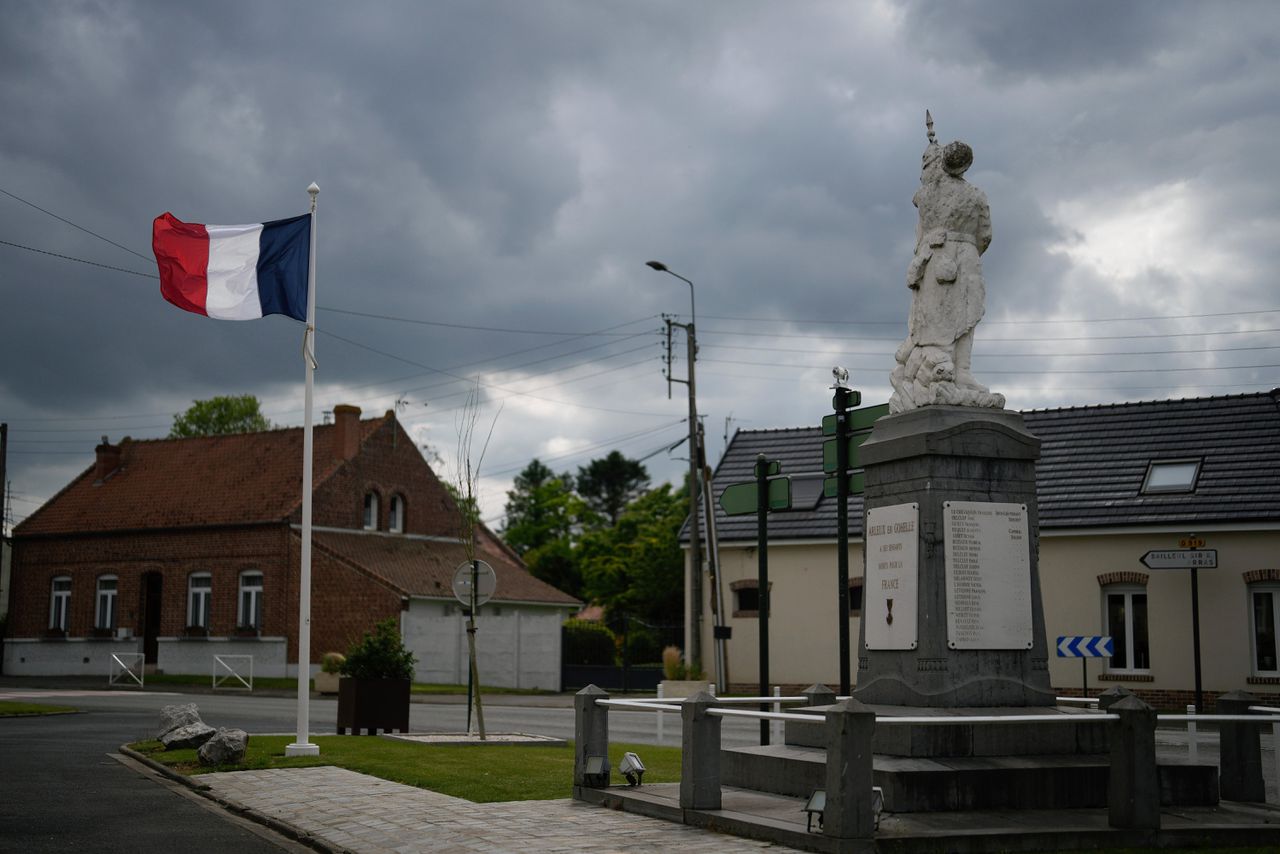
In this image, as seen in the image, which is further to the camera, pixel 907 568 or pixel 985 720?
pixel 907 568

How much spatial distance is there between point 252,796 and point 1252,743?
9.20m

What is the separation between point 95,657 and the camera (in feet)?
155

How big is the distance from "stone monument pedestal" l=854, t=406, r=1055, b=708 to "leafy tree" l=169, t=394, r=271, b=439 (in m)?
64.8

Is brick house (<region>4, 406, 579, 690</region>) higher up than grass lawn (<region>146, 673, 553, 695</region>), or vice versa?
brick house (<region>4, 406, 579, 690</region>)

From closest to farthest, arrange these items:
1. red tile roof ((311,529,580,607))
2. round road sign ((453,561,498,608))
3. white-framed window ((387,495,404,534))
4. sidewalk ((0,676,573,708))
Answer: round road sign ((453,561,498,608)), sidewalk ((0,676,573,708)), red tile roof ((311,529,580,607)), white-framed window ((387,495,404,534))

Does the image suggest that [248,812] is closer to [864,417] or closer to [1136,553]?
[864,417]

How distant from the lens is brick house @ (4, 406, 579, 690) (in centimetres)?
4172

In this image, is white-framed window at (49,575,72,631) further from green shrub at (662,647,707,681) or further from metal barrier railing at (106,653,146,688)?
green shrub at (662,647,707,681)

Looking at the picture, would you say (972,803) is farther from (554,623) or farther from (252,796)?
(554,623)

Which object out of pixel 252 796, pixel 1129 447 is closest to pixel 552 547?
pixel 1129 447

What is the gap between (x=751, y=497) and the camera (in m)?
13.8

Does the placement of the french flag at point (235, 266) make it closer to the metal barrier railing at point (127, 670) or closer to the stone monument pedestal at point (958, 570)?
the stone monument pedestal at point (958, 570)

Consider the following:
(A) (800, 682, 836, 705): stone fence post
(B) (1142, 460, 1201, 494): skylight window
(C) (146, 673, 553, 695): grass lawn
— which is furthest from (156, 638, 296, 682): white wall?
(A) (800, 682, 836, 705): stone fence post

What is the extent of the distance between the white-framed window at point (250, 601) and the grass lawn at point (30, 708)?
1583cm
